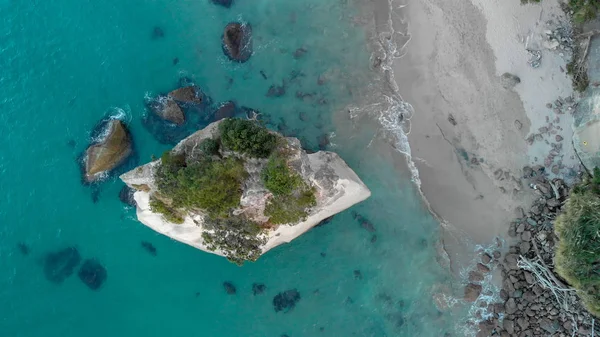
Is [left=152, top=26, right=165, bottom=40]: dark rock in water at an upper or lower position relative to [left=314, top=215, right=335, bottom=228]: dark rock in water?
upper

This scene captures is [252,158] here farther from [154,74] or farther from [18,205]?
[18,205]

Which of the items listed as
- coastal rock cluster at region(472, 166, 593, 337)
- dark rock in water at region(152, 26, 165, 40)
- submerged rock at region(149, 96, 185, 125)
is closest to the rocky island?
submerged rock at region(149, 96, 185, 125)

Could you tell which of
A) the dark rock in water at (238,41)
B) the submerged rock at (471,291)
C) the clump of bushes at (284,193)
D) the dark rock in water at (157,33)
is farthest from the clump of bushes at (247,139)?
the submerged rock at (471,291)

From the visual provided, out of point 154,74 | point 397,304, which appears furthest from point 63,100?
point 397,304

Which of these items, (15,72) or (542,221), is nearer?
(542,221)

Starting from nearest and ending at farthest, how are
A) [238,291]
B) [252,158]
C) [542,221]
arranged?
[252,158]
[542,221]
[238,291]

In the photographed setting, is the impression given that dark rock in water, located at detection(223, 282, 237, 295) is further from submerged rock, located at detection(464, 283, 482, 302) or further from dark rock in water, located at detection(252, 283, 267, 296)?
submerged rock, located at detection(464, 283, 482, 302)
